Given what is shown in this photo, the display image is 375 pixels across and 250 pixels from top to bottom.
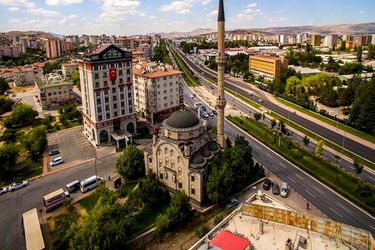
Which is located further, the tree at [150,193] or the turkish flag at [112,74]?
the turkish flag at [112,74]

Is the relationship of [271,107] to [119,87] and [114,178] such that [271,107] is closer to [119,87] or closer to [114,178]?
[119,87]

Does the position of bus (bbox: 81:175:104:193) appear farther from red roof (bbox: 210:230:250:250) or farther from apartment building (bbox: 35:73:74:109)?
apartment building (bbox: 35:73:74:109)

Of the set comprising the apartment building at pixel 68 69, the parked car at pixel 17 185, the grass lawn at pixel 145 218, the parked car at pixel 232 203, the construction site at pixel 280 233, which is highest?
the apartment building at pixel 68 69

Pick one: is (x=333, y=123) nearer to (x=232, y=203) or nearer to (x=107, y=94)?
(x=232, y=203)

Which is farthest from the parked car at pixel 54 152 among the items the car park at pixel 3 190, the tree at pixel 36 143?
the car park at pixel 3 190

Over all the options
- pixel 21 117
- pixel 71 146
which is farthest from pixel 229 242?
pixel 21 117

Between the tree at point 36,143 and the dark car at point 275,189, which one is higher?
the tree at point 36,143

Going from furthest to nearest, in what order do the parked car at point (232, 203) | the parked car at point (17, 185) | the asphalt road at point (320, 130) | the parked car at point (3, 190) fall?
1. the asphalt road at point (320, 130)
2. the parked car at point (17, 185)
3. the parked car at point (3, 190)
4. the parked car at point (232, 203)

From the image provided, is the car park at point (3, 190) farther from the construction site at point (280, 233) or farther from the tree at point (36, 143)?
the construction site at point (280, 233)
